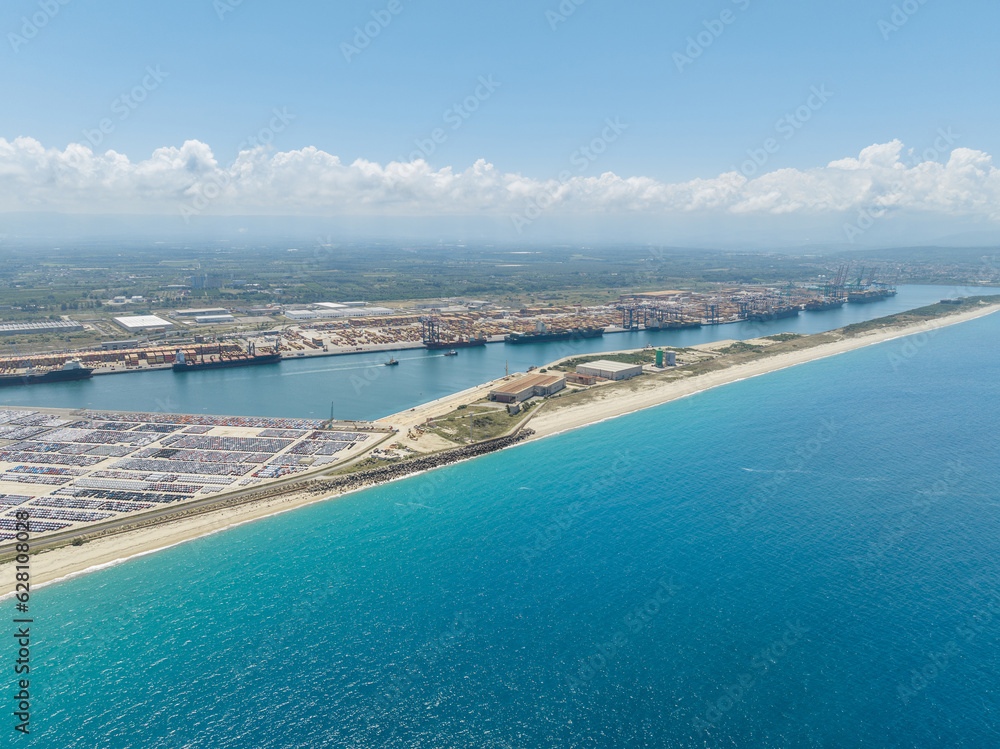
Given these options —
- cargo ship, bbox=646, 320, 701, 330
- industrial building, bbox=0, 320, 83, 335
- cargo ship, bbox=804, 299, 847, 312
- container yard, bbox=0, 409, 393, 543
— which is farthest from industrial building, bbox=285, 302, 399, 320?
cargo ship, bbox=804, 299, 847, 312

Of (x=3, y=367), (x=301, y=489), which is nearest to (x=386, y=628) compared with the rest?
(x=301, y=489)

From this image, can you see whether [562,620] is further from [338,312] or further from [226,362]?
[338,312]

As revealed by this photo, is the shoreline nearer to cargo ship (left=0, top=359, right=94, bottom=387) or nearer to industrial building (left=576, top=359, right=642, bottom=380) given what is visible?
industrial building (left=576, top=359, right=642, bottom=380)

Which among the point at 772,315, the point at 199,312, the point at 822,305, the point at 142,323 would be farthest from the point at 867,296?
the point at 142,323

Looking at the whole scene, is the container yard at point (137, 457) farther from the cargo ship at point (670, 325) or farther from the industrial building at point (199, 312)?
the cargo ship at point (670, 325)

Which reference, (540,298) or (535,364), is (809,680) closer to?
(535,364)

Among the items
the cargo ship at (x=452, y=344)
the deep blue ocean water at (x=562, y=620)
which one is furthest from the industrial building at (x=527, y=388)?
the cargo ship at (x=452, y=344)
